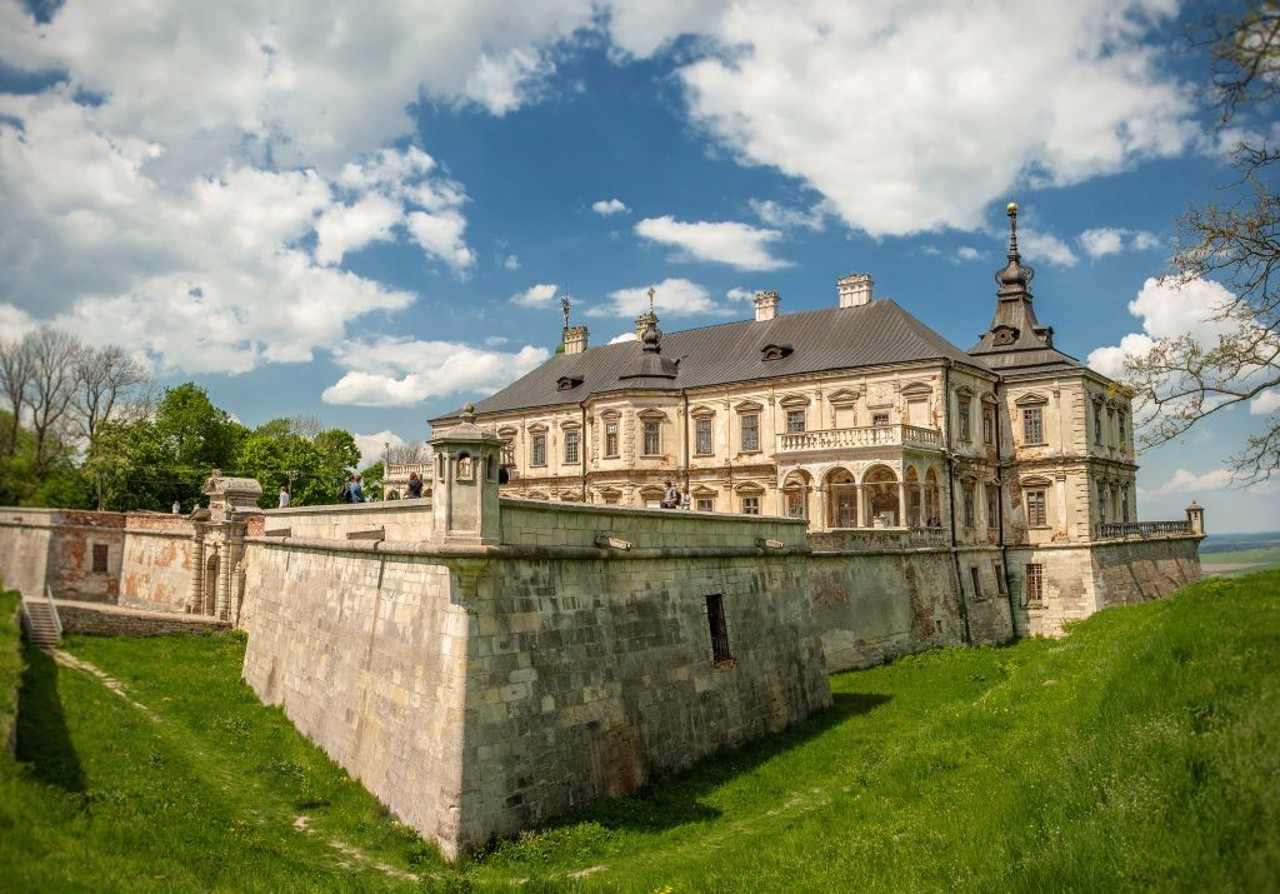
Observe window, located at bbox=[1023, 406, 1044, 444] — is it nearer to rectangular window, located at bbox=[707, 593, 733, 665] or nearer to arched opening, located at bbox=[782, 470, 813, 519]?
arched opening, located at bbox=[782, 470, 813, 519]

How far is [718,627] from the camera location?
17719 mm

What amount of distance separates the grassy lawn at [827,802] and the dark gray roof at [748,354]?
67.8 ft

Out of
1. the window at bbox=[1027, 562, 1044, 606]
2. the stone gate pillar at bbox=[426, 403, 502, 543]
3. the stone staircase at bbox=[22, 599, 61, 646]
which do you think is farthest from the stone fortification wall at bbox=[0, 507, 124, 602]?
the window at bbox=[1027, 562, 1044, 606]

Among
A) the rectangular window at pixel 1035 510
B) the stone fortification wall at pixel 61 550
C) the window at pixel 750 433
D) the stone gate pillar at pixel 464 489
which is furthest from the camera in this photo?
the window at pixel 750 433

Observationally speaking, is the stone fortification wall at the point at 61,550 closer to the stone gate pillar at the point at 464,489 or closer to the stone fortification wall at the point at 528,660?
the stone fortification wall at the point at 528,660

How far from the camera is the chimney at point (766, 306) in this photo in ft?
139

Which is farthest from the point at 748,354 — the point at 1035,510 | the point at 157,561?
the point at 157,561

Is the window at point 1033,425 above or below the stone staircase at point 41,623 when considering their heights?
above

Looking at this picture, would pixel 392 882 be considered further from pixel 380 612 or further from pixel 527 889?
pixel 380 612

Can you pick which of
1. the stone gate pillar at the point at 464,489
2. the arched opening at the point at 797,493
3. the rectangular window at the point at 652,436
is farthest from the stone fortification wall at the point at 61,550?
the stone gate pillar at the point at 464,489

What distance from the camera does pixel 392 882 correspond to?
35.0ft

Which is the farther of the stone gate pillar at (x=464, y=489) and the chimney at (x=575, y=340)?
the chimney at (x=575, y=340)

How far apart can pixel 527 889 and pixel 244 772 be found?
7136mm

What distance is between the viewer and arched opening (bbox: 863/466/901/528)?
33656mm
